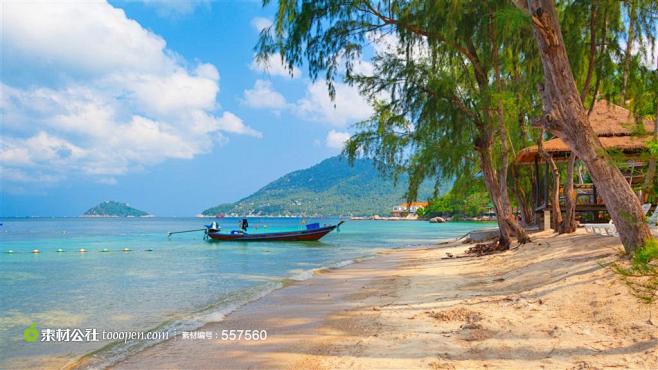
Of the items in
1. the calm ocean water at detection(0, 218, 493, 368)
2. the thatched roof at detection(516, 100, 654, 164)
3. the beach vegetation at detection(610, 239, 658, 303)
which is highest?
the thatched roof at detection(516, 100, 654, 164)

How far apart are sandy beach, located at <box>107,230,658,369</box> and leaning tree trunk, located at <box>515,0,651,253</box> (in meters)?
0.65

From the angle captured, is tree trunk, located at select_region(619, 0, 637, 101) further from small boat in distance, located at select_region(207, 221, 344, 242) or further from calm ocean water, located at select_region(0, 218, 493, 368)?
small boat in distance, located at select_region(207, 221, 344, 242)

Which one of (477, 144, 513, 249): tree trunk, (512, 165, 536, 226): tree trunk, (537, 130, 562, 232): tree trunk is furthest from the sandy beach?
(512, 165, 536, 226): tree trunk

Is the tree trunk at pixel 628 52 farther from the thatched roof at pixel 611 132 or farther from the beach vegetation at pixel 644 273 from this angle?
the beach vegetation at pixel 644 273

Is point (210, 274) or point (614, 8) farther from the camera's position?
point (210, 274)

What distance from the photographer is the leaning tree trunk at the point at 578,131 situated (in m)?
5.66

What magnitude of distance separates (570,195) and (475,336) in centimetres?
872

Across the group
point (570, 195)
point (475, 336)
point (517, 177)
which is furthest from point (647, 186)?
point (517, 177)

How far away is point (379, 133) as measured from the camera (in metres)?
16.5

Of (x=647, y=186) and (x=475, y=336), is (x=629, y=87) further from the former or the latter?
(x=475, y=336)

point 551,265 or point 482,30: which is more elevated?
point 482,30

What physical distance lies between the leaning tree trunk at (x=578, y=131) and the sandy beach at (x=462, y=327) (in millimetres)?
648

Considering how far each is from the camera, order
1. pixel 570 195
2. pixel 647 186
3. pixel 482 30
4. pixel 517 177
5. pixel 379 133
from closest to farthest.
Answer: pixel 647 186
pixel 482 30
pixel 570 195
pixel 379 133
pixel 517 177

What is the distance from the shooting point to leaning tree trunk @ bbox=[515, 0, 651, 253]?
5660 millimetres
